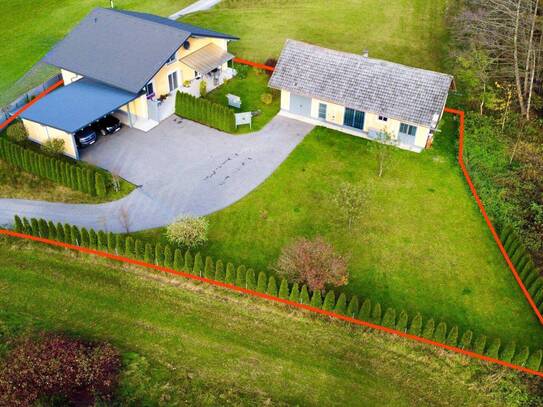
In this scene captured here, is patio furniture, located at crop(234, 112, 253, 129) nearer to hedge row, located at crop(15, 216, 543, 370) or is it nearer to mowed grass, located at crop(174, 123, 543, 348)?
mowed grass, located at crop(174, 123, 543, 348)

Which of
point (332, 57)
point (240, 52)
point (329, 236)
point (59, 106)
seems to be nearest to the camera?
point (329, 236)

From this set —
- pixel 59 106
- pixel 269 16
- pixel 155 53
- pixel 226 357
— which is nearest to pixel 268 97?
pixel 155 53

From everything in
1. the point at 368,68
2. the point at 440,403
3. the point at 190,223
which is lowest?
the point at 440,403

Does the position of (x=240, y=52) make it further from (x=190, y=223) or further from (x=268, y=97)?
(x=190, y=223)

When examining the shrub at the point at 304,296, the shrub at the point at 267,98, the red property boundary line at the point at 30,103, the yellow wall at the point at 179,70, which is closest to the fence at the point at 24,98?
the red property boundary line at the point at 30,103

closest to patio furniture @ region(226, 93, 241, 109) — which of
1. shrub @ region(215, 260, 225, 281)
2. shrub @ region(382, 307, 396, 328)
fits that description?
shrub @ region(215, 260, 225, 281)

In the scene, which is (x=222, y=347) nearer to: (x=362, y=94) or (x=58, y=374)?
(x=58, y=374)

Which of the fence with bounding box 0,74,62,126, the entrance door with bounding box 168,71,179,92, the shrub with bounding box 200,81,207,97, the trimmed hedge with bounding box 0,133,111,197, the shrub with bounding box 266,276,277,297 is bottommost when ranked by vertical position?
the shrub with bounding box 266,276,277,297
